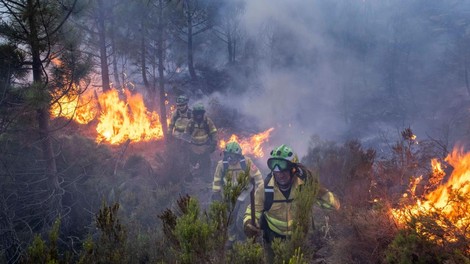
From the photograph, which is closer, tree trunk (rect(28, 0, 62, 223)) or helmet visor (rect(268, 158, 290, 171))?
helmet visor (rect(268, 158, 290, 171))

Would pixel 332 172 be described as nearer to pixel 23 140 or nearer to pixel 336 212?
pixel 336 212

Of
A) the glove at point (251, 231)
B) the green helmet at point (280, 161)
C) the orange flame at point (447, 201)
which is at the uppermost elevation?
the green helmet at point (280, 161)

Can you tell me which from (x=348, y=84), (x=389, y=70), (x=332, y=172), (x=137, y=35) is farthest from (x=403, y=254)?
(x=389, y=70)

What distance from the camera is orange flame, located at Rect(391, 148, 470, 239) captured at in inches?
149

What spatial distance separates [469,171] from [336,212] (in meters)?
2.20

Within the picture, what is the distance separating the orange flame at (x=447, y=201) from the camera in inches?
149

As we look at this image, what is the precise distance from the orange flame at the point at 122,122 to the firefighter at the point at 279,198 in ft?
30.1

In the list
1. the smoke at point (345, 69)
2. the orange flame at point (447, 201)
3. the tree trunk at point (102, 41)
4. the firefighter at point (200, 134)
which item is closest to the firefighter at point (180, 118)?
the firefighter at point (200, 134)

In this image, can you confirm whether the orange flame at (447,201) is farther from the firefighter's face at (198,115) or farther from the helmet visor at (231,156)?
the firefighter's face at (198,115)

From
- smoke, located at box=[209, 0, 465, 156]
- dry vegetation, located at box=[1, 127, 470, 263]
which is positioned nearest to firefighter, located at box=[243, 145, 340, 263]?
dry vegetation, located at box=[1, 127, 470, 263]

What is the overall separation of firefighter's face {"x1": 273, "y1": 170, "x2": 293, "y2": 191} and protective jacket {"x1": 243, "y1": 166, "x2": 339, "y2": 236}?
0.25 ft

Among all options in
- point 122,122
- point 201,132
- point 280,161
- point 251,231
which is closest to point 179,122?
point 201,132

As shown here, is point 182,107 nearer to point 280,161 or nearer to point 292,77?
point 280,161

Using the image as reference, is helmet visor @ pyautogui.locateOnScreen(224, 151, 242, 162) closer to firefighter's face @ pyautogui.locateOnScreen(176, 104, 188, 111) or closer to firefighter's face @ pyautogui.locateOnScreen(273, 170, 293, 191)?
firefighter's face @ pyautogui.locateOnScreen(273, 170, 293, 191)
